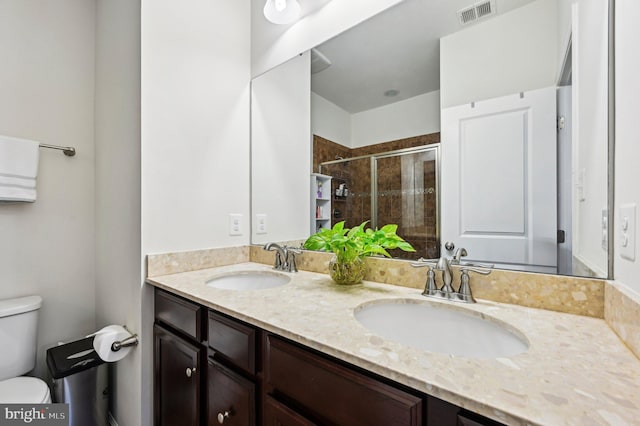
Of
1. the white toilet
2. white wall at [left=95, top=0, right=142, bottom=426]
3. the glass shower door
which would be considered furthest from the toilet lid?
the glass shower door

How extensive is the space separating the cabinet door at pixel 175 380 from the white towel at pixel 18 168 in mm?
966

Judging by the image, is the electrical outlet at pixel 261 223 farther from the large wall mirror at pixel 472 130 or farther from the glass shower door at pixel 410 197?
the glass shower door at pixel 410 197

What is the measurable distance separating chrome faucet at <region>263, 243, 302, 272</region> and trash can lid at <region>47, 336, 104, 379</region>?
3.10 ft

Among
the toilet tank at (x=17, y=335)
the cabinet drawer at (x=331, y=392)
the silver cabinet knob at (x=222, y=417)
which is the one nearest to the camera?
the cabinet drawer at (x=331, y=392)

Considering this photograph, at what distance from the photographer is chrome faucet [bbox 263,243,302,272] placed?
4.60 ft

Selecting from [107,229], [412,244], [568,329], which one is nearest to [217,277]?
[107,229]

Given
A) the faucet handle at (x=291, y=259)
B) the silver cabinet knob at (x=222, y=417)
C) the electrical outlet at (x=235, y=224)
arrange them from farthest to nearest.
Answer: the electrical outlet at (x=235, y=224)
the faucet handle at (x=291, y=259)
the silver cabinet knob at (x=222, y=417)

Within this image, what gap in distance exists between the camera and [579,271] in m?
0.79

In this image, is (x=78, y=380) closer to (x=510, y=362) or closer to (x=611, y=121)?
(x=510, y=362)

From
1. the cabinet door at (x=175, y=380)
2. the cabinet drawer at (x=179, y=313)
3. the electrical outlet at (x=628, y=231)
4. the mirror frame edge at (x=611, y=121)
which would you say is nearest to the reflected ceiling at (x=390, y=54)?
the mirror frame edge at (x=611, y=121)

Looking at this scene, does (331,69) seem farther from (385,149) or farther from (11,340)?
(11,340)

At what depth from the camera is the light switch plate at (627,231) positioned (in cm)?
58

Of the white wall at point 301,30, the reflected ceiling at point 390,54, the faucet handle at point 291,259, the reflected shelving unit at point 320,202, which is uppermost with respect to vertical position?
the white wall at point 301,30

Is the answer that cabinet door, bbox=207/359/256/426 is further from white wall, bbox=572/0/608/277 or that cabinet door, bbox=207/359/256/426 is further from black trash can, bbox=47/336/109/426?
white wall, bbox=572/0/608/277
